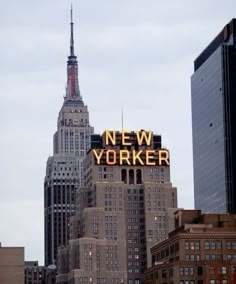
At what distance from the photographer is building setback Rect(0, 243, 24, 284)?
584 ft

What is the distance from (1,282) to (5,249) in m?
6.26

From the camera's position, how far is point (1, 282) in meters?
177

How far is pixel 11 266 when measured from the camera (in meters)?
179

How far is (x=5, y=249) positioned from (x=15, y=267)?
3759mm

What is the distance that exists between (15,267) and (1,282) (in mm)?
3846

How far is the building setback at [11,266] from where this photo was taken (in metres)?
178

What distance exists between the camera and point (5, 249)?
180125 mm

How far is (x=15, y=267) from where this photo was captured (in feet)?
588
